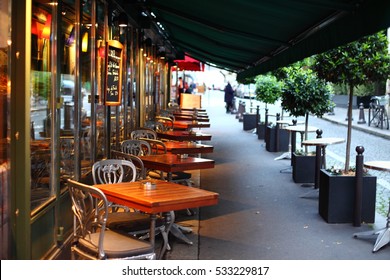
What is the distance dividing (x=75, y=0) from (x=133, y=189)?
2.67m

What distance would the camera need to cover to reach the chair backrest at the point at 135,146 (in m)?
8.60

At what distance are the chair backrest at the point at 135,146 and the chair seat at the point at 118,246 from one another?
3.75 metres

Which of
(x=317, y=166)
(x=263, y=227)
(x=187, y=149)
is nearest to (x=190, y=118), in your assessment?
(x=317, y=166)

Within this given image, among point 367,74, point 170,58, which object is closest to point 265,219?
point 367,74

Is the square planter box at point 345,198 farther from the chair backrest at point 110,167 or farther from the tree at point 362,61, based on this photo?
the chair backrest at point 110,167

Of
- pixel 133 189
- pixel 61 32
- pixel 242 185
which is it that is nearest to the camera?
pixel 133 189

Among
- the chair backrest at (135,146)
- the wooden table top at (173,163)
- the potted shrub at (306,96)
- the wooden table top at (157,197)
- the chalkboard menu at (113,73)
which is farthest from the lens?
the potted shrub at (306,96)

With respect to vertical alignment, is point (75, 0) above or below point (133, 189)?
above

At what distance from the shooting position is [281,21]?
7.94 meters

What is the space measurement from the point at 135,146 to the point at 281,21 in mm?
2609

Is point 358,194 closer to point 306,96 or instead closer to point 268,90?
point 306,96

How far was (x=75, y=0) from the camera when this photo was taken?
6.96 meters

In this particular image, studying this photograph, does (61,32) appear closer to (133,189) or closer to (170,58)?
→ (133,189)

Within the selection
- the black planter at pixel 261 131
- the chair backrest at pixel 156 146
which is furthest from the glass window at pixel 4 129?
the black planter at pixel 261 131
